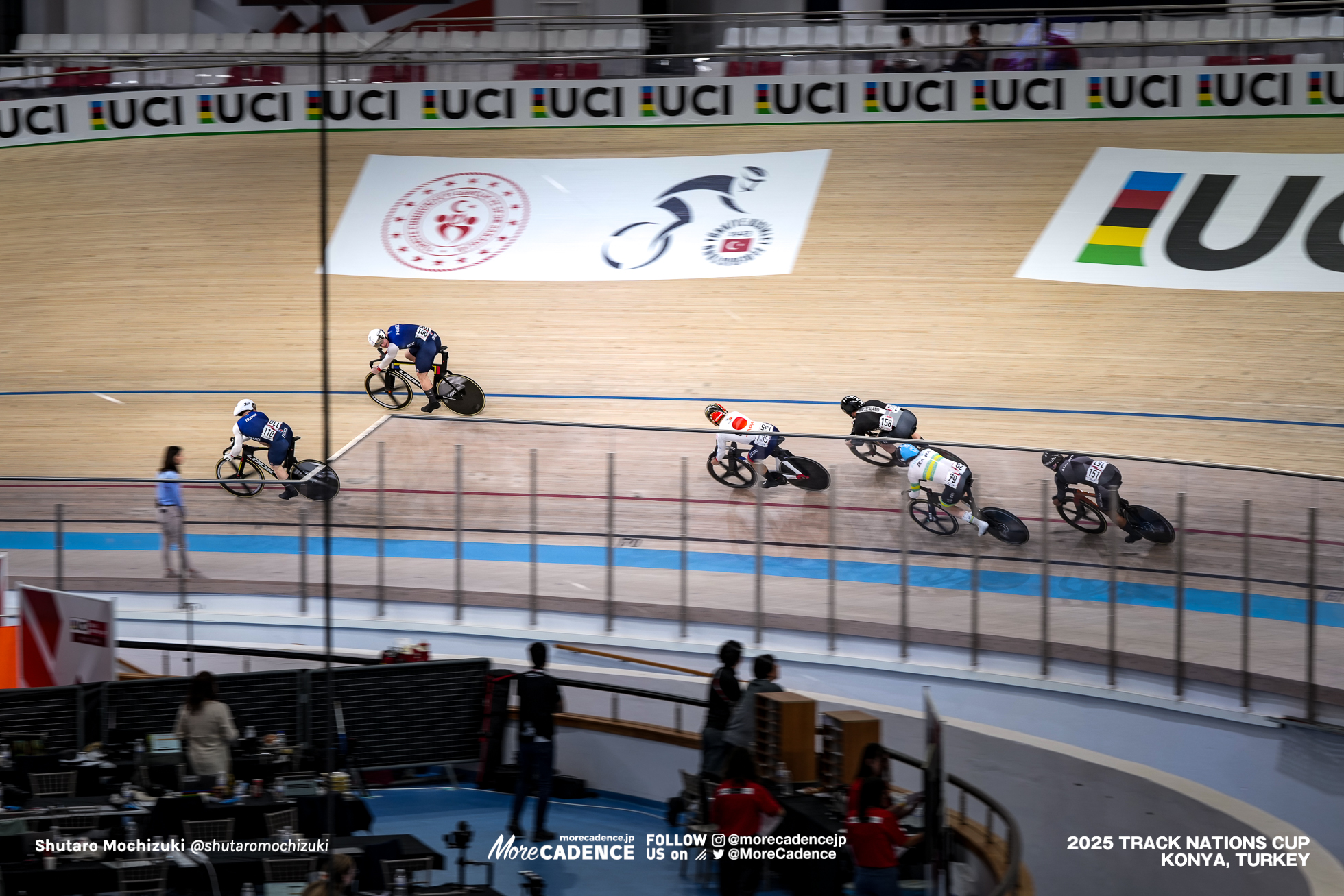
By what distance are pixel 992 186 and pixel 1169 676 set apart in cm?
807

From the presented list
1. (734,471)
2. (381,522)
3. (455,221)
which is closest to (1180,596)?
(734,471)

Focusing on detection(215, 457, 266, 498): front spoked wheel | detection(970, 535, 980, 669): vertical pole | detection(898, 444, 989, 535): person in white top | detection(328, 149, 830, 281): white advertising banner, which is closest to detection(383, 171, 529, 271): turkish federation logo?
detection(328, 149, 830, 281): white advertising banner

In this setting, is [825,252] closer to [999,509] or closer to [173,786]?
[999,509]

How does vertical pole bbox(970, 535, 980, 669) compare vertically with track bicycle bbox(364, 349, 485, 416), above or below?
below

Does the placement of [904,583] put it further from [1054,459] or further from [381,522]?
[381,522]

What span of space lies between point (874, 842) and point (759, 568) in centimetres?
326

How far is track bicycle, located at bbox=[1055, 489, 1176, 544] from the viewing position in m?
6.97

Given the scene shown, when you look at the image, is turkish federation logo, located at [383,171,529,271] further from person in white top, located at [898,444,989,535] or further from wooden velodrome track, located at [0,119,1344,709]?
person in white top, located at [898,444,989,535]

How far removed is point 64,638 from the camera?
6.86m

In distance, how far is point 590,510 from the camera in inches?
318

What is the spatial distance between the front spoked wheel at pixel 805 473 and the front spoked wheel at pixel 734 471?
20 cm

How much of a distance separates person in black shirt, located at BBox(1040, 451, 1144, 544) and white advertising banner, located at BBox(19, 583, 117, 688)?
537 cm

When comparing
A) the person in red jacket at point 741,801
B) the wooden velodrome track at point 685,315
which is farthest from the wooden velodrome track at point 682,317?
the person in red jacket at point 741,801

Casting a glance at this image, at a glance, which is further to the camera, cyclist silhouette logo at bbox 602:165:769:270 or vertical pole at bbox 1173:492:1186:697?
cyclist silhouette logo at bbox 602:165:769:270
